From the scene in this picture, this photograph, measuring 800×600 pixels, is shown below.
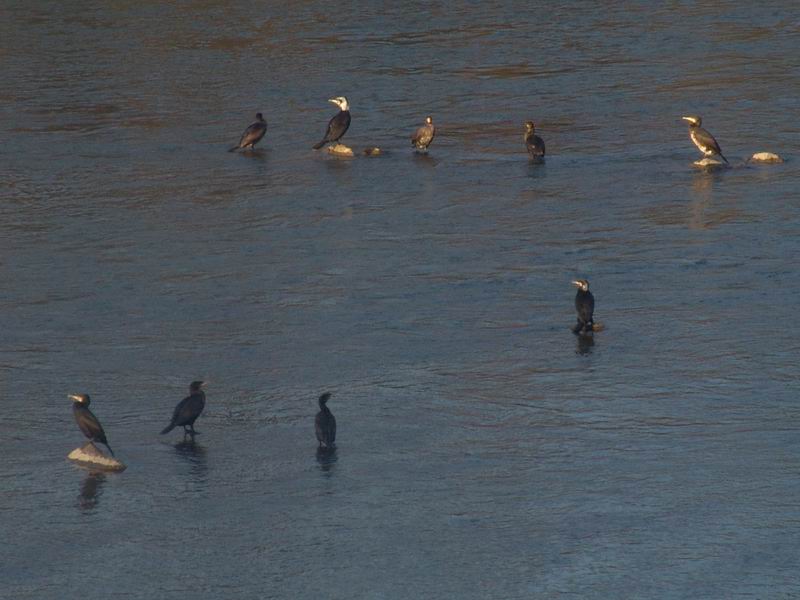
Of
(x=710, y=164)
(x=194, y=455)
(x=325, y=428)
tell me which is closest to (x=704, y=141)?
(x=710, y=164)

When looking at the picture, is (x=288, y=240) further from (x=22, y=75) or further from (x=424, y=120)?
(x=22, y=75)

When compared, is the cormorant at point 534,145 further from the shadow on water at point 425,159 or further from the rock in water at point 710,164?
the rock in water at point 710,164

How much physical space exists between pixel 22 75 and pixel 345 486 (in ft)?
66.7

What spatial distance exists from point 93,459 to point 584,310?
4.59 meters

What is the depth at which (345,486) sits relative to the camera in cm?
1123

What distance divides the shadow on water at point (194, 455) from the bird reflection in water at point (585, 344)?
3459 millimetres

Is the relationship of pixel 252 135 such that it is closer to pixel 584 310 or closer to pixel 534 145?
pixel 534 145

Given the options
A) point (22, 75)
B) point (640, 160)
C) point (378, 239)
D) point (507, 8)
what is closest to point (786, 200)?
point (640, 160)

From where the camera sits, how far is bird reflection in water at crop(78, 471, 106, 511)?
1109 cm

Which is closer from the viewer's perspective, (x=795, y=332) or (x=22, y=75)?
(x=795, y=332)

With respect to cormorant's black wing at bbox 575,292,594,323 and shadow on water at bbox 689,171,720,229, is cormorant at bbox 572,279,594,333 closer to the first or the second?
cormorant's black wing at bbox 575,292,594,323

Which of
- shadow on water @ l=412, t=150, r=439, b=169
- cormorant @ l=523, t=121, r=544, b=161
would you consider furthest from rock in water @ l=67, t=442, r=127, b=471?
cormorant @ l=523, t=121, r=544, b=161

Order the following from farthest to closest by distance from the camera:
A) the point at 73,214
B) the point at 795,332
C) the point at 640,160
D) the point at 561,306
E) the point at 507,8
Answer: the point at 507,8, the point at 640,160, the point at 73,214, the point at 561,306, the point at 795,332

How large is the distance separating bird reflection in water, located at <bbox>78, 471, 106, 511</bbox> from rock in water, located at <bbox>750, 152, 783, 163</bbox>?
1164 cm
